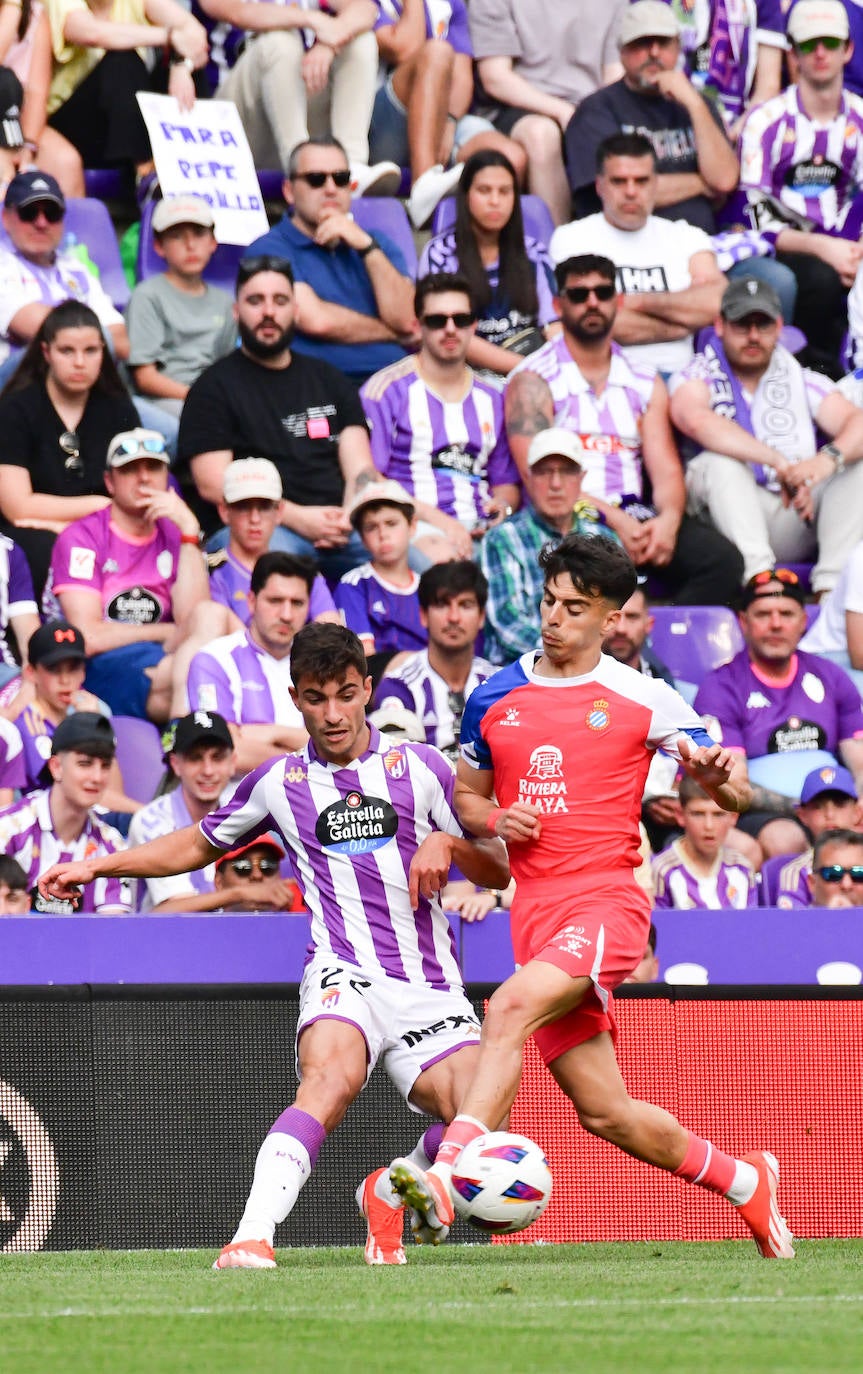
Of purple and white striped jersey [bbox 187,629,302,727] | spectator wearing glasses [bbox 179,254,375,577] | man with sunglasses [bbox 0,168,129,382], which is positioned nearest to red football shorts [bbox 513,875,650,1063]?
purple and white striped jersey [bbox 187,629,302,727]

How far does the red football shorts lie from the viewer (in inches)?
234

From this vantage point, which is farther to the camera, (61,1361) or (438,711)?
(438,711)

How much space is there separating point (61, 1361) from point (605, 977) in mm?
2197

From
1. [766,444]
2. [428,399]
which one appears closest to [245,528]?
[428,399]

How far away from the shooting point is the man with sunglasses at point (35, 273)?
36.6 ft

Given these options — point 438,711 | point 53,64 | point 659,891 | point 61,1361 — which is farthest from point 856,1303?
point 53,64

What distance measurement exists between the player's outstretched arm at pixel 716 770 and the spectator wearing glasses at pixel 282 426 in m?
4.85

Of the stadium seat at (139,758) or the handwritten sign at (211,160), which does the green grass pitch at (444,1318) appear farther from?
the handwritten sign at (211,160)

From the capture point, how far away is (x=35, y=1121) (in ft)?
24.9

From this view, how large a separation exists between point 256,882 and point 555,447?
3050 millimetres

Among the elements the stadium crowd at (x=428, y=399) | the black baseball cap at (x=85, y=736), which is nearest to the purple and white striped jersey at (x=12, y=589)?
the stadium crowd at (x=428, y=399)

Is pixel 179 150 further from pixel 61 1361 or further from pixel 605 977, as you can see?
pixel 61 1361

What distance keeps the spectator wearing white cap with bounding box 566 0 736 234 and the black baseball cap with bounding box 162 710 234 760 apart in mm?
5428

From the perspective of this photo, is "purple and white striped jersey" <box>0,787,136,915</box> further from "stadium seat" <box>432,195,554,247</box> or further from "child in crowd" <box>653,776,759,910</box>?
"stadium seat" <box>432,195,554,247</box>
